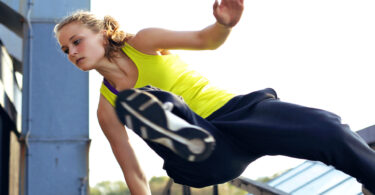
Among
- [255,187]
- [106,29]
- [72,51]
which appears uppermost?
[106,29]

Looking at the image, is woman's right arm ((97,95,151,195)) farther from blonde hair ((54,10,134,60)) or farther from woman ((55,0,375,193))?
blonde hair ((54,10,134,60))

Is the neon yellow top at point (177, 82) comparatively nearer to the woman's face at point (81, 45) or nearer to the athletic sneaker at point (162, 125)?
the woman's face at point (81, 45)

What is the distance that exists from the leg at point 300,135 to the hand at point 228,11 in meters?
0.47

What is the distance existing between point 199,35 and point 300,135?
28.3 inches

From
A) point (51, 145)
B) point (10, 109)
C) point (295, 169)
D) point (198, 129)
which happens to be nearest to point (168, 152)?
point (198, 129)

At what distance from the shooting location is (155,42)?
11.6ft

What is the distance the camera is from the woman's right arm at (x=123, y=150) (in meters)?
3.84

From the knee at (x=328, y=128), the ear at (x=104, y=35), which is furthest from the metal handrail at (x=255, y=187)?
the knee at (x=328, y=128)

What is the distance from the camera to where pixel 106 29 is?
3.84 meters

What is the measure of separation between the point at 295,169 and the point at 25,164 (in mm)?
6198

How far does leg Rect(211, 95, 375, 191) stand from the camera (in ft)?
10.3

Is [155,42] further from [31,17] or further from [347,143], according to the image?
[31,17]

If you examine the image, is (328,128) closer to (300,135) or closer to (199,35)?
(300,135)

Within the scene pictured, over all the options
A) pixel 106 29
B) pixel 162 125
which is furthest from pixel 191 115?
pixel 106 29
